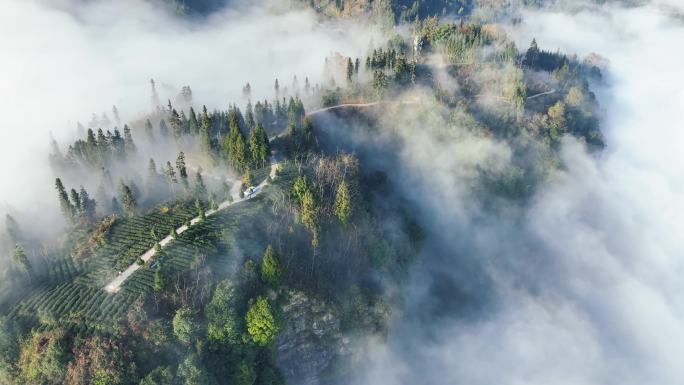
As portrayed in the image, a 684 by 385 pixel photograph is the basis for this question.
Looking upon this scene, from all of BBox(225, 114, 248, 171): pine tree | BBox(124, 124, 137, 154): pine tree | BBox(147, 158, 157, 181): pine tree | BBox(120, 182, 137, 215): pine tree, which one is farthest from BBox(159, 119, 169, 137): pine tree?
BBox(120, 182, 137, 215): pine tree

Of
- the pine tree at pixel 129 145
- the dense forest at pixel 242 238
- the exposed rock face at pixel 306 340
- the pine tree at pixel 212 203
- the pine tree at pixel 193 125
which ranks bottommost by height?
the exposed rock face at pixel 306 340

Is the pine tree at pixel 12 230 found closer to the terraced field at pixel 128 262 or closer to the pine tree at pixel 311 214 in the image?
the terraced field at pixel 128 262

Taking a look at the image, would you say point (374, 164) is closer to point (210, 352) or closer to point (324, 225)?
point (324, 225)

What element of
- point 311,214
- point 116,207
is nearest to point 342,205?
point 311,214

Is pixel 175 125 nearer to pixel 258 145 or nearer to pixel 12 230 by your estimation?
pixel 258 145

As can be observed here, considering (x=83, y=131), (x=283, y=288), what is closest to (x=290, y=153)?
(x=283, y=288)

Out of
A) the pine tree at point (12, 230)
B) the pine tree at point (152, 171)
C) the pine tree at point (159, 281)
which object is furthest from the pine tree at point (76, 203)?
the pine tree at point (159, 281)
